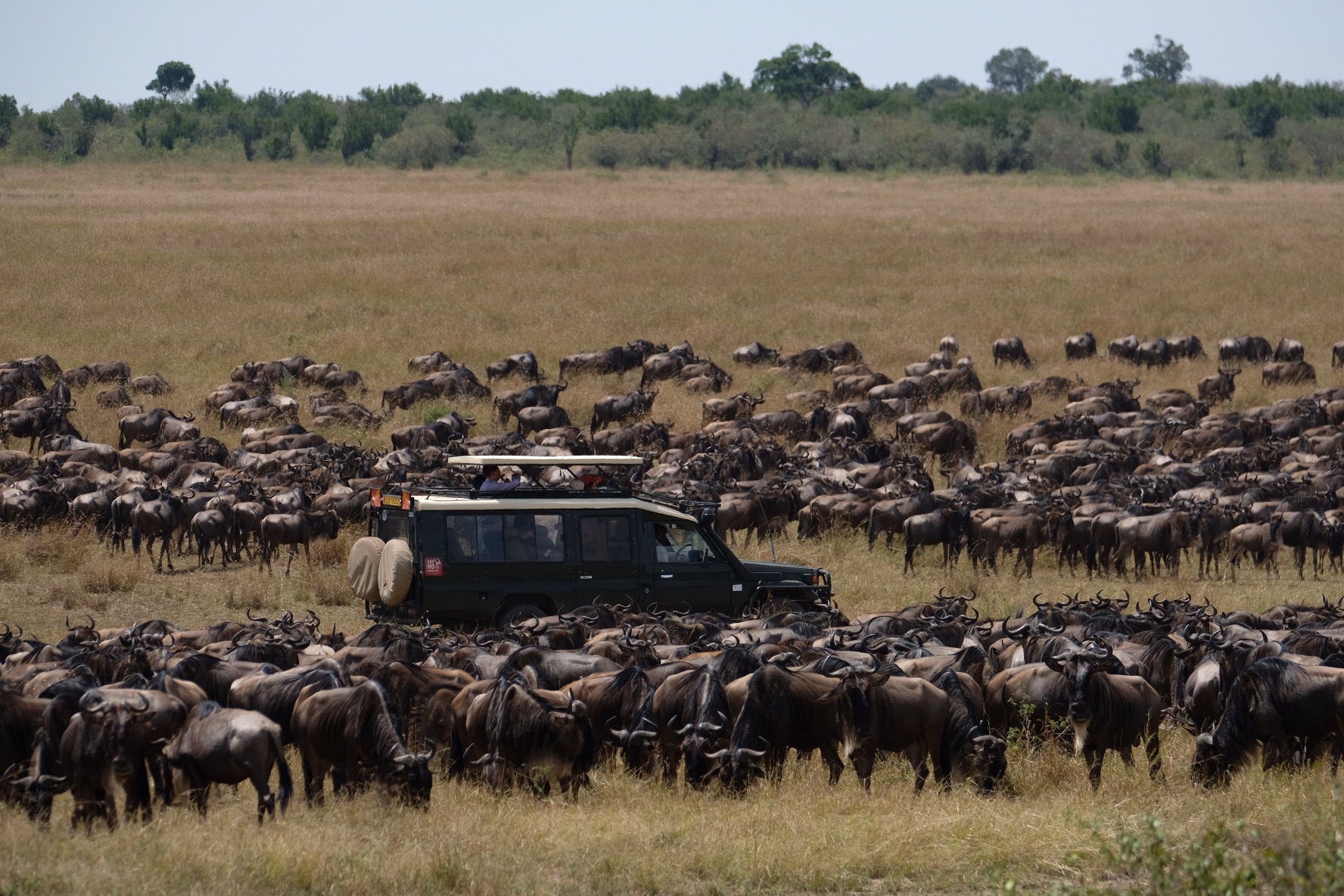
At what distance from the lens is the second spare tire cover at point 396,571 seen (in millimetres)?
16312

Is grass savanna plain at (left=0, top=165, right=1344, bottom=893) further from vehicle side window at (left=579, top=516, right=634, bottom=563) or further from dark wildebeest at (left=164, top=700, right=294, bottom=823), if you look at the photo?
vehicle side window at (left=579, top=516, right=634, bottom=563)

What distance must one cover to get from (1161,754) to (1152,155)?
86818 mm

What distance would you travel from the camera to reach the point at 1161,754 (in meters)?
12.6

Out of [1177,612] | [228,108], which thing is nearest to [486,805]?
[1177,612]

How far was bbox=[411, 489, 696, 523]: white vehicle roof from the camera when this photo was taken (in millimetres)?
16578

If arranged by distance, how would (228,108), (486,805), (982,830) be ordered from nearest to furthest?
(982,830)
(486,805)
(228,108)

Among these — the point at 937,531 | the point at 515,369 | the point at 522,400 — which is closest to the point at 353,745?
the point at 937,531

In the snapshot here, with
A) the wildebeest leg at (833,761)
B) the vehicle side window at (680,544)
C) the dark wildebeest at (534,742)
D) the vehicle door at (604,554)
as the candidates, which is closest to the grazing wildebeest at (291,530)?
the vehicle door at (604,554)

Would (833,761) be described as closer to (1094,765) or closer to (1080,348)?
(1094,765)

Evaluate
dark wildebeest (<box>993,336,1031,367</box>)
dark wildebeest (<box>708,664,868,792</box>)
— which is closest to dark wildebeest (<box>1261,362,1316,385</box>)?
dark wildebeest (<box>993,336,1031,367</box>)

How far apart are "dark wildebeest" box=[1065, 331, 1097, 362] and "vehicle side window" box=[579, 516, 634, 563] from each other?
25.4 m

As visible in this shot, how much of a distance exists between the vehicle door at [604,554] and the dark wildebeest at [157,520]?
7.96 meters

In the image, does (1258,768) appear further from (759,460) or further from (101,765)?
(759,460)

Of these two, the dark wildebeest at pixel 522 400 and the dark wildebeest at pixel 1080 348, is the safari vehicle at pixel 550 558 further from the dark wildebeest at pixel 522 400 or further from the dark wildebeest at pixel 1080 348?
the dark wildebeest at pixel 1080 348
